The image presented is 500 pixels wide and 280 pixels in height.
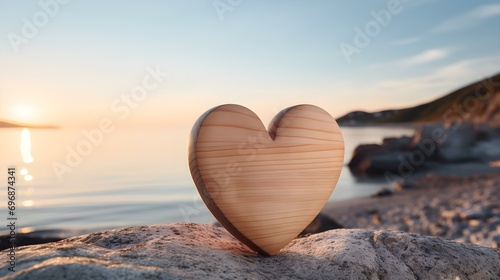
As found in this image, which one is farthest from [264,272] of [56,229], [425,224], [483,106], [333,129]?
[483,106]

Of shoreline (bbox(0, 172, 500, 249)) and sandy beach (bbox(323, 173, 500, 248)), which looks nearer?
shoreline (bbox(0, 172, 500, 249))

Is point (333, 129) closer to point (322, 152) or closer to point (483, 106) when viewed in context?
point (322, 152)

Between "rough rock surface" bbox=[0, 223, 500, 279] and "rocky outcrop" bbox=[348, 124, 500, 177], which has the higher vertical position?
"rough rock surface" bbox=[0, 223, 500, 279]

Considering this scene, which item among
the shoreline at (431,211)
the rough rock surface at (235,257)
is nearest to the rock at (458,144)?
the shoreline at (431,211)

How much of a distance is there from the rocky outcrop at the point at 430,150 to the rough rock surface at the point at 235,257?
16103 mm

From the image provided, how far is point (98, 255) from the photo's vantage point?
2186 mm

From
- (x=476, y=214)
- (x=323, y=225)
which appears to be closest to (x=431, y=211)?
(x=476, y=214)

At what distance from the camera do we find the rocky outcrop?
19.4 m

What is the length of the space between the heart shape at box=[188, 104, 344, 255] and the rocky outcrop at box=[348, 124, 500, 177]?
16.3 m

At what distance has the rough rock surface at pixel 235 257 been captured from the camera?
196 cm

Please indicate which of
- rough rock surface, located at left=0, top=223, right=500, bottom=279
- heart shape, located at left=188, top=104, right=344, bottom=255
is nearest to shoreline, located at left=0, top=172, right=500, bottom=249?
rough rock surface, located at left=0, top=223, right=500, bottom=279

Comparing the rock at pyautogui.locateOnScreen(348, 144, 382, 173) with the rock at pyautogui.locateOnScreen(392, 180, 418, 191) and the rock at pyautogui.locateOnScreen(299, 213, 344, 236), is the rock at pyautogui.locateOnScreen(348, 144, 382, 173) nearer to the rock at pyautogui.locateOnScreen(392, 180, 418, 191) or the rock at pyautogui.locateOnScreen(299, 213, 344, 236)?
the rock at pyautogui.locateOnScreen(392, 180, 418, 191)

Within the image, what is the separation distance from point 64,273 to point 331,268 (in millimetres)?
1421

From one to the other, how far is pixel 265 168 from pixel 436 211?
8297 millimetres
